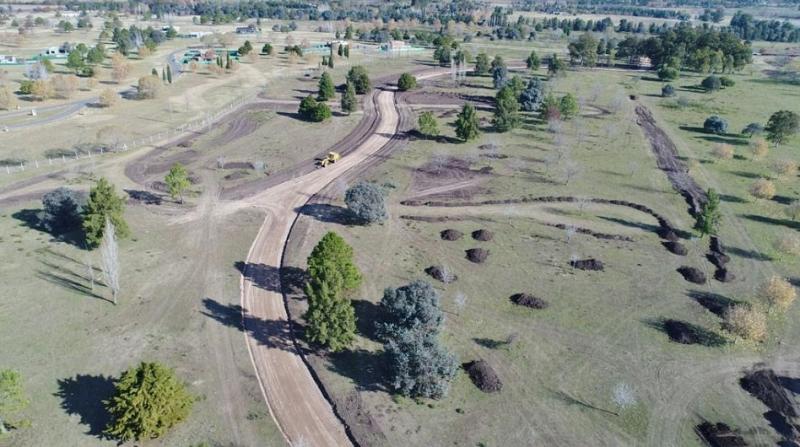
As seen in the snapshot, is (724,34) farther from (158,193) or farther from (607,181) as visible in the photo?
(158,193)

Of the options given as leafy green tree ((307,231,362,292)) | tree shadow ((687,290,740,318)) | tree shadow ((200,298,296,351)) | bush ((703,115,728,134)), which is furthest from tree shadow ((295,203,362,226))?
bush ((703,115,728,134))

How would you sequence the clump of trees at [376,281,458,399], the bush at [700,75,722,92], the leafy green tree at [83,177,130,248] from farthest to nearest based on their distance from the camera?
the bush at [700,75,722,92] → the leafy green tree at [83,177,130,248] → the clump of trees at [376,281,458,399]

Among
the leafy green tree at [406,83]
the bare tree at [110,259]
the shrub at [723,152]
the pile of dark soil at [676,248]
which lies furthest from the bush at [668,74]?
the bare tree at [110,259]

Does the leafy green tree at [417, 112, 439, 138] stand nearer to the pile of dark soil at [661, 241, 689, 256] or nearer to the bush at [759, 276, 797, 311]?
the pile of dark soil at [661, 241, 689, 256]

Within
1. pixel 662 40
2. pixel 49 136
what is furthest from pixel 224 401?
pixel 662 40

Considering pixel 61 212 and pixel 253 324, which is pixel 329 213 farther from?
pixel 61 212

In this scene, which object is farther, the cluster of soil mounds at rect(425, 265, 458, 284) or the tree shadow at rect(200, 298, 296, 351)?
the cluster of soil mounds at rect(425, 265, 458, 284)

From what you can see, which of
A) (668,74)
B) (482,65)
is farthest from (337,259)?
(668,74)

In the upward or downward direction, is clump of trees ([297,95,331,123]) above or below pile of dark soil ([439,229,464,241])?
above

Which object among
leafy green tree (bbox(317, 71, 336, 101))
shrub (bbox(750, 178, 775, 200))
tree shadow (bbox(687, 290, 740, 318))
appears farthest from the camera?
leafy green tree (bbox(317, 71, 336, 101))
